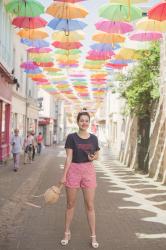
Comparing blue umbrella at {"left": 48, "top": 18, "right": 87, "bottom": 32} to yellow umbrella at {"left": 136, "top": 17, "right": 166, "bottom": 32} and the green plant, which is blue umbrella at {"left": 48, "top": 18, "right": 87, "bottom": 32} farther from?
the green plant

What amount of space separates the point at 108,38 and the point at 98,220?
30.1 ft

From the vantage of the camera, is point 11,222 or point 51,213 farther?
point 51,213

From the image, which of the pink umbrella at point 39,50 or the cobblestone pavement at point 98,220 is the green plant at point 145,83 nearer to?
the pink umbrella at point 39,50

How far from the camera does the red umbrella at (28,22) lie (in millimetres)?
14328

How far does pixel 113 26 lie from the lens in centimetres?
1462

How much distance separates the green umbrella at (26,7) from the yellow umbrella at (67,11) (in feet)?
0.96

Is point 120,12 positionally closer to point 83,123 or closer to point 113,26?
point 113,26

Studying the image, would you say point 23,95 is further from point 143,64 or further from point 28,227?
point 28,227

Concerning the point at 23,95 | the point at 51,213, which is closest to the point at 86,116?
the point at 51,213

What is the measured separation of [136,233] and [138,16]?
7.38 metres

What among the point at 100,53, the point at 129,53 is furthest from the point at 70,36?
the point at 100,53

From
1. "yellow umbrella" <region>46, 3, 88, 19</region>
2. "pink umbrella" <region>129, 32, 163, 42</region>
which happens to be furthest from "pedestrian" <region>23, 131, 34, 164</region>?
"yellow umbrella" <region>46, 3, 88, 19</region>

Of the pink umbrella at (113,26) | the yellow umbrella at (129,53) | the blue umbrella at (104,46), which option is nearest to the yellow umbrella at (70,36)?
the blue umbrella at (104,46)

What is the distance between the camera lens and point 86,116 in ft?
21.2
